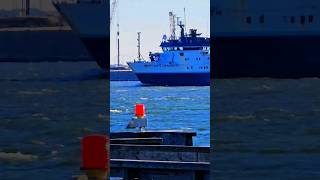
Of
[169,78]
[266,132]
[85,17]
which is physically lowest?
[266,132]

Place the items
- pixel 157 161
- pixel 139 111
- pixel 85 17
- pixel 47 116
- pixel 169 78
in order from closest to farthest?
1. pixel 157 161
2. pixel 139 111
3. pixel 47 116
4. pixel 169 78
5. pixel 85 17

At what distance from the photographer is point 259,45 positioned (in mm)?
35844

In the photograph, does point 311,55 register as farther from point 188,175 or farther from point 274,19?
point 188,175

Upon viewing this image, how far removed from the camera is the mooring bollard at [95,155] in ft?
16.2

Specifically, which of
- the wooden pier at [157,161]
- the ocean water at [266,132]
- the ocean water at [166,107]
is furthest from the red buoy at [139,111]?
the ocean water at [266,132]

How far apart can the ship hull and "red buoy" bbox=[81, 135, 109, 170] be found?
28.1m

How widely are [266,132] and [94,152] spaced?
10138 millimetres

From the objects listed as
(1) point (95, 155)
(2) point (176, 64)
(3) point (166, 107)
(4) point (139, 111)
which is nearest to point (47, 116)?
(3) point (166, 107)

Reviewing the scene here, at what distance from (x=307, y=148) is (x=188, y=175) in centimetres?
478

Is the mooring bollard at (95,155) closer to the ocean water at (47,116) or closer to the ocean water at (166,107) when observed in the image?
the ocean water at (47,116)

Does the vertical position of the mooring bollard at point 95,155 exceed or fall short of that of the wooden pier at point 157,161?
it exceeds it

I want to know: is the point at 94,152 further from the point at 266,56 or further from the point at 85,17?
the point at 266,56

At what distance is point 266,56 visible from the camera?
3484 centimetres

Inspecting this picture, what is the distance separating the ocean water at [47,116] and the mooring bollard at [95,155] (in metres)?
2.30
